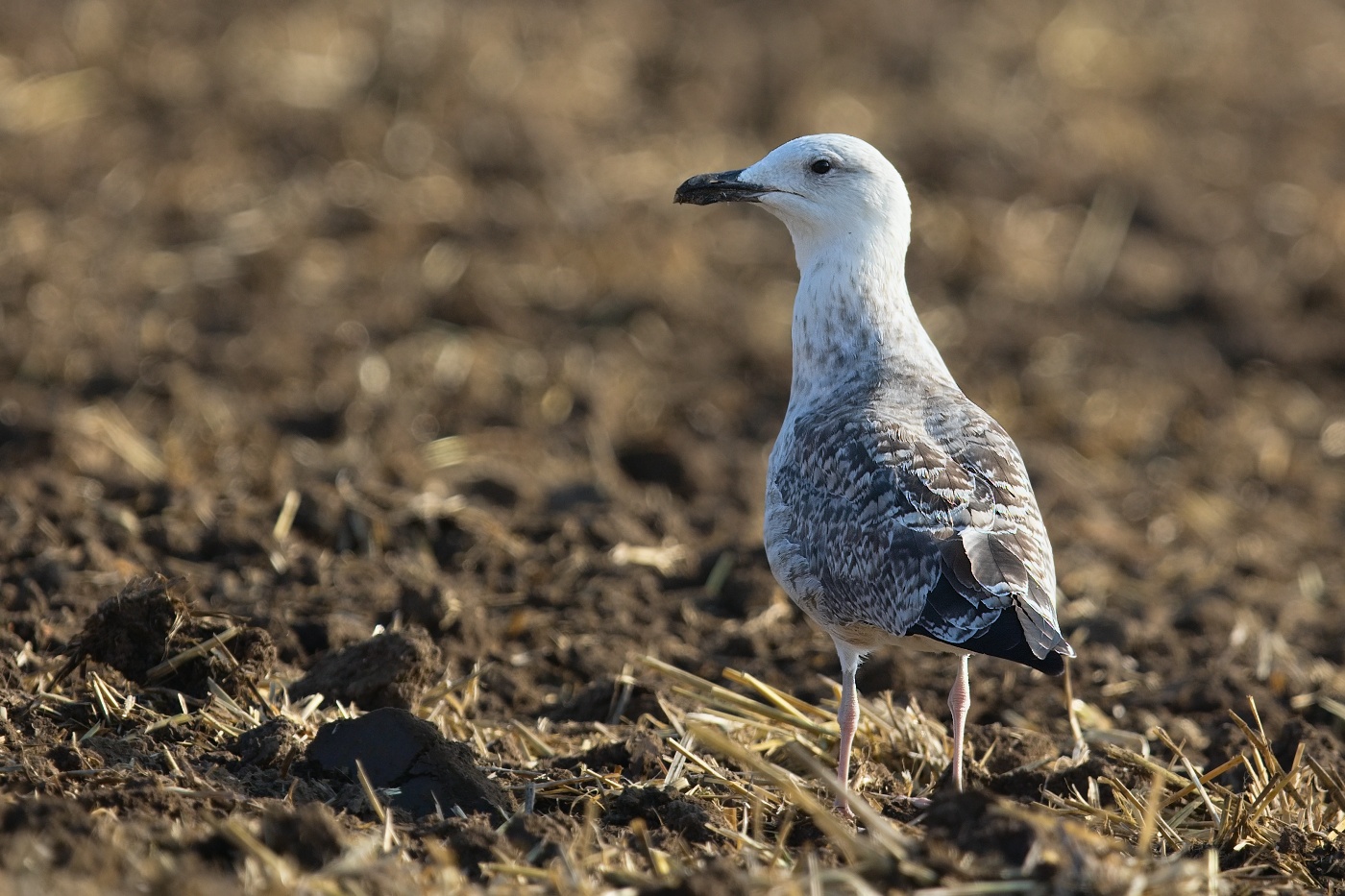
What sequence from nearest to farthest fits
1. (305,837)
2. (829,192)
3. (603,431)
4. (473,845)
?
(305,837) < (473,845) < (829,192) < (603,431)

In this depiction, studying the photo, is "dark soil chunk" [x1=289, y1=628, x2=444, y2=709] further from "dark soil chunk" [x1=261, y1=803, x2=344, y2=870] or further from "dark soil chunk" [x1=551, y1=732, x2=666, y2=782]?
"dark soil chunk" [x1=261, y1=803, x2=344, y2=870]

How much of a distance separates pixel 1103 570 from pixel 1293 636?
1.01m

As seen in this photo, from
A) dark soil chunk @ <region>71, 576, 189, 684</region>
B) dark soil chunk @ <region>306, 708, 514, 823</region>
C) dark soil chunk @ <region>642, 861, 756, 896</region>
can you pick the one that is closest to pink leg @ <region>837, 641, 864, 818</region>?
dark soil chunk @ <region>306, 708, 514, 823</region>

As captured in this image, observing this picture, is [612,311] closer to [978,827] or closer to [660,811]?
[660,811]

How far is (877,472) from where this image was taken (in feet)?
18.1

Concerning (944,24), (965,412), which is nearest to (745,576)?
(965,412)

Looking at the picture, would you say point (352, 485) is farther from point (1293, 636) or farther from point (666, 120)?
point (666, 120)

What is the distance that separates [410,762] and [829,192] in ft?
9.15

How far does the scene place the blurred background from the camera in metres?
7.37

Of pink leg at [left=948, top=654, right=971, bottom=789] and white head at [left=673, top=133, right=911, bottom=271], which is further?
white head at [left=673, top=133, right=911, bottom=271]

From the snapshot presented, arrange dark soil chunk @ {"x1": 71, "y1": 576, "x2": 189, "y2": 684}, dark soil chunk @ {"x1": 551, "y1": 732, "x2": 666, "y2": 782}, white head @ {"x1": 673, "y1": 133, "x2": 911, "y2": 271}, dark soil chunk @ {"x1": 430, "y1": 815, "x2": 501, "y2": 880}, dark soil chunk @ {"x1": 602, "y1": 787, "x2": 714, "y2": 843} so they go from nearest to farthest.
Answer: dark soil chunk @ {"x1": 430, "y1": 815, "x2": 501, "y2": 880}
dark soil chunk @ {"x1": 602, "y1": 787, "x2": 714, "y2": 843}
dark soil chunk @ {"x1": 551, "y1": 732, "x2": 666, "y2": 782}
dark soil chunk @ {"x1": 71, "y1": 576, "x2": 189, "y2": 684}
white head @ {"x1": 673, "y1": 133, "x2": 911, "y2": 271}

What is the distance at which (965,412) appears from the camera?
5.91m

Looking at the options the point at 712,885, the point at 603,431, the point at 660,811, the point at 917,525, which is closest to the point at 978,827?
the point at 712,885

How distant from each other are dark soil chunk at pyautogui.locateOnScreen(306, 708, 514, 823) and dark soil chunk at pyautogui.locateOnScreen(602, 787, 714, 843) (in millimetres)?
338
